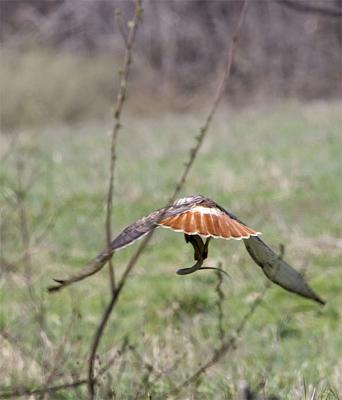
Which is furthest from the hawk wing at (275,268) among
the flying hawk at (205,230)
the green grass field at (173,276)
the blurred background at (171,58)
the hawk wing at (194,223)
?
the blurred background at (171,58)

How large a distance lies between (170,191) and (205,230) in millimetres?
7783

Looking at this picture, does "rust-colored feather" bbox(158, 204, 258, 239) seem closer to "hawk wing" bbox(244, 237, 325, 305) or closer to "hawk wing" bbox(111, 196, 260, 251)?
"hawk wing" bbox(111, 196, 260, 251)

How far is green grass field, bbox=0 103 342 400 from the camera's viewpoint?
158 inches

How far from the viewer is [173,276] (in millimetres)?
6859

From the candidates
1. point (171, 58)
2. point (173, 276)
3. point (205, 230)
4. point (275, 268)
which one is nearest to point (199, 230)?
point (205, 230)

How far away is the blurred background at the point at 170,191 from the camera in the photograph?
4.23 metres

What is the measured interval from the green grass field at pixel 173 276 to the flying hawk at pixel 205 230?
531 mm

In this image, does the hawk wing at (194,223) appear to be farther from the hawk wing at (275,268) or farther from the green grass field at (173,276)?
the green grass field at (173,276)

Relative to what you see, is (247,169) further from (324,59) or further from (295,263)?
(324,59)

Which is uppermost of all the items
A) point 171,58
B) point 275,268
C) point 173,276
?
point 275,268

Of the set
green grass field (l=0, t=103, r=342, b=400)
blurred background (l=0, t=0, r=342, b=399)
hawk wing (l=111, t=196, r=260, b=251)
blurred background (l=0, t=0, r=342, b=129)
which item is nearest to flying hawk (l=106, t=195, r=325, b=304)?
hawk wing (l=111, t=196, r=260, b=251)

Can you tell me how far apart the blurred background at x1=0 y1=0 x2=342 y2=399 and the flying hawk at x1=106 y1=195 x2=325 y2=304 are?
0.97ft

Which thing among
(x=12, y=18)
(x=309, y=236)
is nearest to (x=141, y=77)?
(x=12, y=18)

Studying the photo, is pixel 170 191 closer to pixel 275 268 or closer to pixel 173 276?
pixel 173 276
